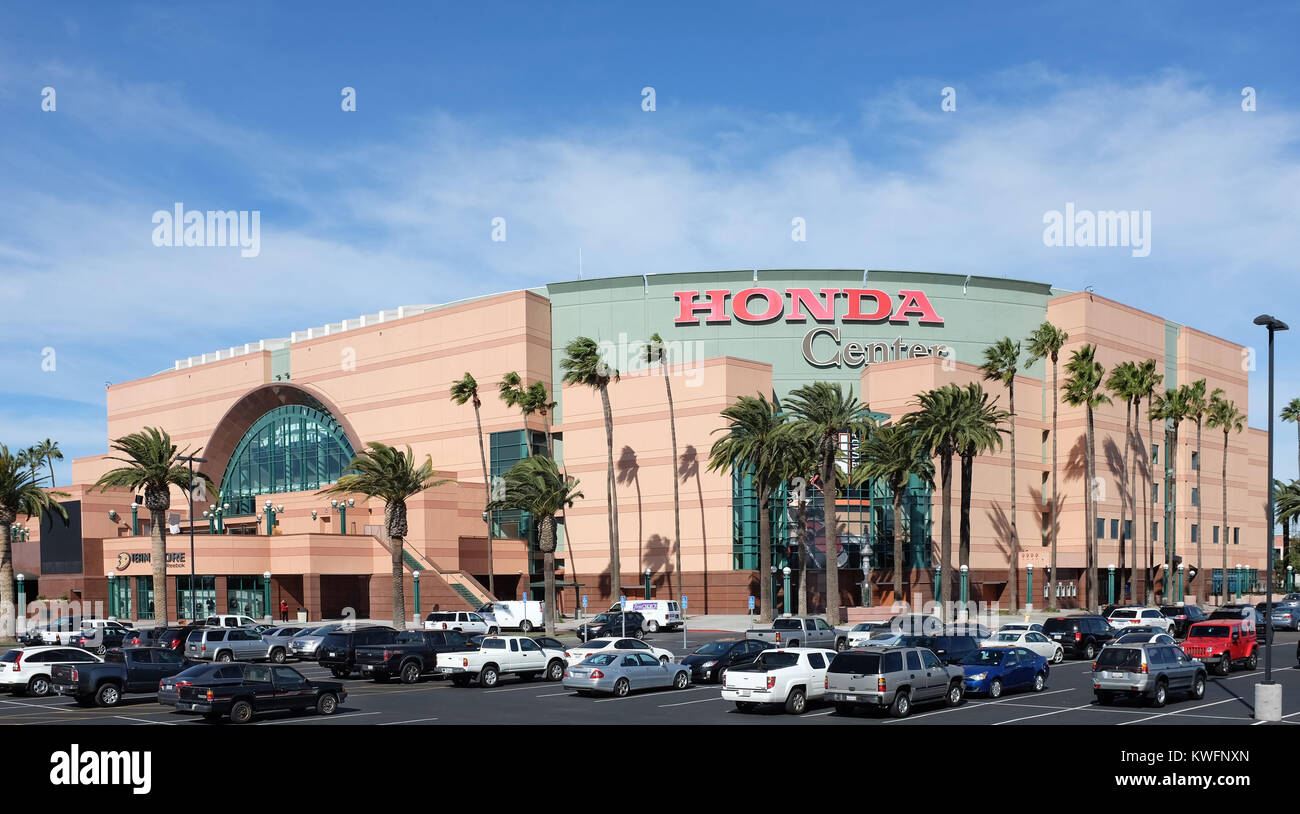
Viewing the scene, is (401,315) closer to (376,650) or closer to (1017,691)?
(376,650)

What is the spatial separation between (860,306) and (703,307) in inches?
519

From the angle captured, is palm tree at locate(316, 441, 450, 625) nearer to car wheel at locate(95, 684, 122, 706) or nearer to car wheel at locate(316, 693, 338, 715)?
car wheel at locate(95, 684, 122, 706)

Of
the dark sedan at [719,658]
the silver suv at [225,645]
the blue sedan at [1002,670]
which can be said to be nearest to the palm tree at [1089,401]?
the dark sedan at [719,658]

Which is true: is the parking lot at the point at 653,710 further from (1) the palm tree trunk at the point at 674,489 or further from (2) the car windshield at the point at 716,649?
(1) the palm tree trunk at the point at 674,489

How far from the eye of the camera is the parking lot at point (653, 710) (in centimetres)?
2639

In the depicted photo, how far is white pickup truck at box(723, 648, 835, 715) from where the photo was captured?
27.9 meters

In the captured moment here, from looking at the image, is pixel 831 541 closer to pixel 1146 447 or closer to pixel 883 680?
pixel 883 680

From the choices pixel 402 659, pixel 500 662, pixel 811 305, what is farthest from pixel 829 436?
pixel 811 305

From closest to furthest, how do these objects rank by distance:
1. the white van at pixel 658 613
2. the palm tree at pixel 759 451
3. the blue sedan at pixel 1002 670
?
1. the blue sedan at pixel 1002 670
2. the white van at pixel 658 613
3. the palm tree at pixel 759 451

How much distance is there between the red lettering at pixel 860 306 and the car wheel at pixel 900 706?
69.3m

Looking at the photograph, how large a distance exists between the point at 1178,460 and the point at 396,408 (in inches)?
2743
